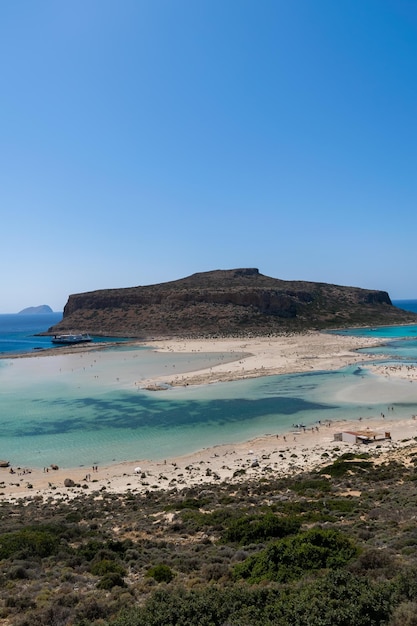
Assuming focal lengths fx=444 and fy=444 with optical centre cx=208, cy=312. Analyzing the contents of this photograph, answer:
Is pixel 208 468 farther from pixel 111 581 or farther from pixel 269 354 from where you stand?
pixel 269 354

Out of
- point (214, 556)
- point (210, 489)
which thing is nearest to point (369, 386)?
point (210, 489)

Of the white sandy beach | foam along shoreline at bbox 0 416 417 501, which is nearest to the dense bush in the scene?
foam along shoreline at bbox 0 416 417 501

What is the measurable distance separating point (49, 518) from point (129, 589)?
7.97 m

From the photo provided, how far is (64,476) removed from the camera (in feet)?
73.2

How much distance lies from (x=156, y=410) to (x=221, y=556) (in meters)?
24.9

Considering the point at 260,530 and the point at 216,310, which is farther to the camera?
the point at 216,310

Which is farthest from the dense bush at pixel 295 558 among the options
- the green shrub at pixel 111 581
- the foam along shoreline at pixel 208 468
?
the foam along shoreline at pixel 208 468

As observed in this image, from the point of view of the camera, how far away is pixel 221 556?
10.9m

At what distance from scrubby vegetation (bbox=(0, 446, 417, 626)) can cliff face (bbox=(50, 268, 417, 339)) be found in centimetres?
8253

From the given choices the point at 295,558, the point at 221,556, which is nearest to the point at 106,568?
the point at 221,556

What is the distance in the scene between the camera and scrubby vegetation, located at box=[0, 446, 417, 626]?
7184 mm

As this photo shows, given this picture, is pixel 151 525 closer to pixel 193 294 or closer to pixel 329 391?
pixel 329 391

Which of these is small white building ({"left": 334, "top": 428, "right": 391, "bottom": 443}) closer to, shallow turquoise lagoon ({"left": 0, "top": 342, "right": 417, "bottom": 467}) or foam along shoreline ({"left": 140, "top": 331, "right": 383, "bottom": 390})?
shallow turquoise lagoon ({"left": 0, "top": 342, "right": 417, "bottom": 467})

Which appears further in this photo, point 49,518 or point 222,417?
point 222,417
